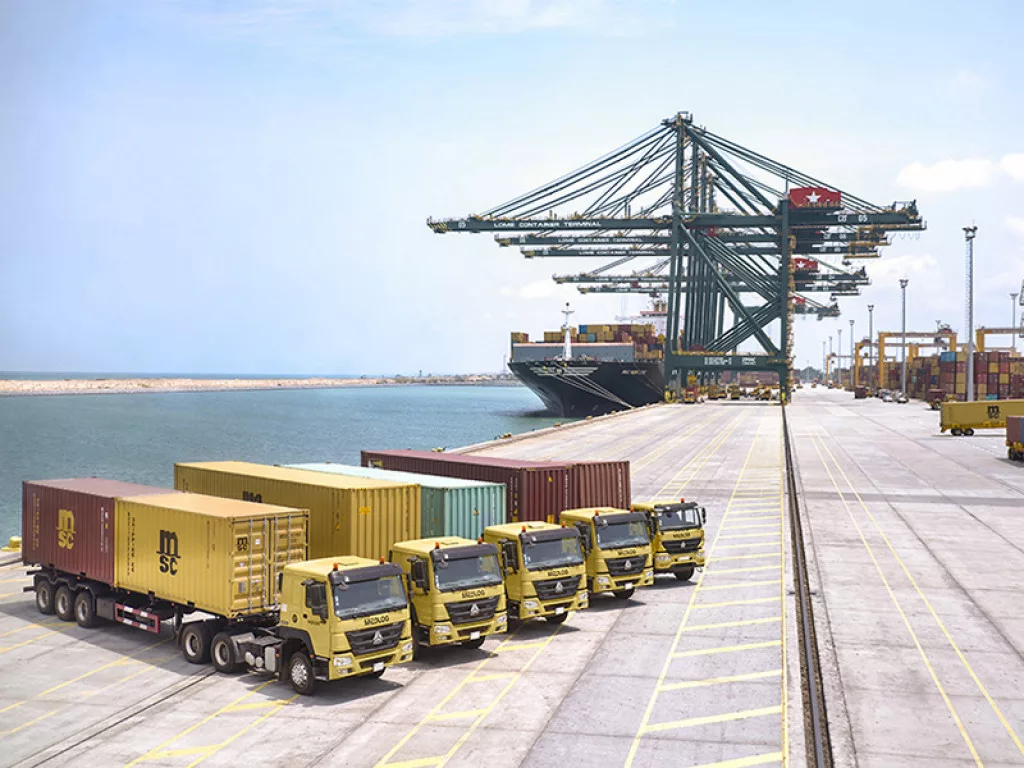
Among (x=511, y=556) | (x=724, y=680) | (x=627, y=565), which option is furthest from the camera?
(x=627, y=565)

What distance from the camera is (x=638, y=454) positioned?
6197cm

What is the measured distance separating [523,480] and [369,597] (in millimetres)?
10048

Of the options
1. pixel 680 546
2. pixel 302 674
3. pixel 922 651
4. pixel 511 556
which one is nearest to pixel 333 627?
pixel 302 674

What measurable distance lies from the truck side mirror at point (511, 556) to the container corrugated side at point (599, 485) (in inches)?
307

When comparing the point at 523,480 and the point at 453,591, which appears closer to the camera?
the point at 453,591

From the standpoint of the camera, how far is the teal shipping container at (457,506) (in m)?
24.1

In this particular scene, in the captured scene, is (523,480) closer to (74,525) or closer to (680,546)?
(680,546)

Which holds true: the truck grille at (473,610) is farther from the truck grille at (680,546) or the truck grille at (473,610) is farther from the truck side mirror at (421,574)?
the truck grille at (680,546)

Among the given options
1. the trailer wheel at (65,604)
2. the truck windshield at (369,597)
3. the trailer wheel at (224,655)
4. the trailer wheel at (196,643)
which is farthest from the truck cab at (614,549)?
the trailer wheel at (65,604)

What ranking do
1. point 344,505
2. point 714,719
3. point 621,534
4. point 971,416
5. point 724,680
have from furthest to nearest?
point 971,416, point 621,534, point 344,505, point 724,680, point 714,719

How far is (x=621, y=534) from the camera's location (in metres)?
24.4

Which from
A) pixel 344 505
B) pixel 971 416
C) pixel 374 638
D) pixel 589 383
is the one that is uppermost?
pixel 589 383

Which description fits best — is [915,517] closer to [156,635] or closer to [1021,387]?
[156,635]

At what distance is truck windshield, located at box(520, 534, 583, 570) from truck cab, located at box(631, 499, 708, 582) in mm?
4716
